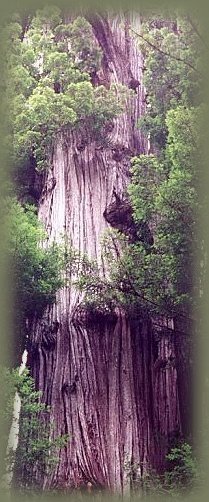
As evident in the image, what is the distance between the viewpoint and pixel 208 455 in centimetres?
500

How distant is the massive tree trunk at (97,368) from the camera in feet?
18.7

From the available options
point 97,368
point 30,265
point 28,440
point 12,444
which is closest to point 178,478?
point 28,440

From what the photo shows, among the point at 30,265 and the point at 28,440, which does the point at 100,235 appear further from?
the point at 28,440

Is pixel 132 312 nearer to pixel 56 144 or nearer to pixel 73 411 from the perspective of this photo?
pixel 73 411

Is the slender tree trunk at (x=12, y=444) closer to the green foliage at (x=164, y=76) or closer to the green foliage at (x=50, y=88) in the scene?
the green foliage at (x=50, y=88)

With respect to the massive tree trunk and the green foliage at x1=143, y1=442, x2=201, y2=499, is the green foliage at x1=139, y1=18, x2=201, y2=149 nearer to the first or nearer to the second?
the massive tree trunk

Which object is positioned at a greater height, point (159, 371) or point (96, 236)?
point (96, 236)

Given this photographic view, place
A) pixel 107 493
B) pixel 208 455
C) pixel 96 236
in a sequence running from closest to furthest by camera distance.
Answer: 1. pixel 208 455
2. pixel 107 493
3. pixel 96 236

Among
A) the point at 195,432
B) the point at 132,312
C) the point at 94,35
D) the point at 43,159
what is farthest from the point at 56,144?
the point at 195,432

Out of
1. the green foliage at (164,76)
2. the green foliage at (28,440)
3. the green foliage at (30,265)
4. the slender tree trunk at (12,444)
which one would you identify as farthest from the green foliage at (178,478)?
the green foliage at (164,76)

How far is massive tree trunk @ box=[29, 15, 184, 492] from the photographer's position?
225 inches

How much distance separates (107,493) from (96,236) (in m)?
2.70

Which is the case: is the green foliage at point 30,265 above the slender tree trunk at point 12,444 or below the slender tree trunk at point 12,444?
above

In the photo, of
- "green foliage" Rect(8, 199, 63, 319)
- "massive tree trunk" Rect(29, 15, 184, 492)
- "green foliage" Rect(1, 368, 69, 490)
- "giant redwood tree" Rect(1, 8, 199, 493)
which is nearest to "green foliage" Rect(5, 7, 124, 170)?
"giant redwood tree" Rect(1, 8, 199, 493)
